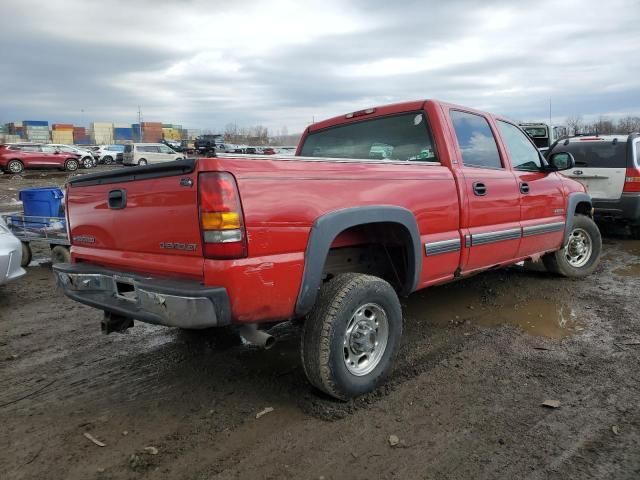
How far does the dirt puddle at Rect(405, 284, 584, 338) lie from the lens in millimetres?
4592

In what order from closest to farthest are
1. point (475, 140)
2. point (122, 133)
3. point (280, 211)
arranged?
1. point (280, 211)
2. point (475, 140)
3. point (122, 133)

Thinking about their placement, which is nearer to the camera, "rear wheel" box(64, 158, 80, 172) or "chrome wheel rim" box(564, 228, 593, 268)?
"chrome wheel rim" box(564, 228, 593, 268)

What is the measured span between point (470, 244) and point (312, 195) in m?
1.79

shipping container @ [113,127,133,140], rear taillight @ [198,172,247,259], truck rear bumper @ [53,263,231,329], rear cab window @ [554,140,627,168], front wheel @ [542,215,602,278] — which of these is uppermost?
shipping container @ [113,127,133,140]

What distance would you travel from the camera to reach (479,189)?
13.7ft

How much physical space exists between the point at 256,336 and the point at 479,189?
237cm

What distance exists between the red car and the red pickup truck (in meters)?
25.2

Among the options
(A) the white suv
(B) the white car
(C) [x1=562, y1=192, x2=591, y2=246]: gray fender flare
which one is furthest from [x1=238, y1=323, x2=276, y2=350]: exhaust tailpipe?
(A) the white suv

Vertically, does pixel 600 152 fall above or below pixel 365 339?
above

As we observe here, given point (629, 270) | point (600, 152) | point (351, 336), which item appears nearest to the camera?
point (351, 336)

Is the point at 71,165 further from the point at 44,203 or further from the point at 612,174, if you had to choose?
the point at 612,174

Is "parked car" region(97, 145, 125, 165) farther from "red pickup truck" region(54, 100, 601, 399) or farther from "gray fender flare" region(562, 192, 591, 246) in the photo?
"gray fender flare" region(562, 192, 591, 246)

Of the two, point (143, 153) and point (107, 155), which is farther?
point (107, 155)

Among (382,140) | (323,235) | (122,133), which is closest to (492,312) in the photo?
(382,140)
